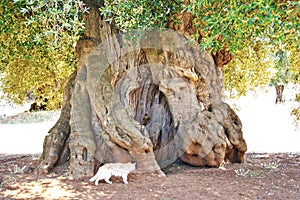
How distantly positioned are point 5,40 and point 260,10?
618 centimetres

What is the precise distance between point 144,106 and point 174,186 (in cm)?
210

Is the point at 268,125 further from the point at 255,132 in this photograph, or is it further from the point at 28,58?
the point at 28,58

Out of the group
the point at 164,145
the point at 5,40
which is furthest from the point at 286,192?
the point at 5,40

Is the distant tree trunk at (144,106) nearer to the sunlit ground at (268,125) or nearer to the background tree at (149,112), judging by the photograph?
the background tree at (149,112)

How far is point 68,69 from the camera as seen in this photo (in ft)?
30.3

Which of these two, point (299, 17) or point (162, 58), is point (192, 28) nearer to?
point (162, 58)

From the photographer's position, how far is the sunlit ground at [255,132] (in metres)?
12.6

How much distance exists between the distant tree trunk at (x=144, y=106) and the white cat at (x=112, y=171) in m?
0.35

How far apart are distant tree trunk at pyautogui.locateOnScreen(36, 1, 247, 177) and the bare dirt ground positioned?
0.37 meters

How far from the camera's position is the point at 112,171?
18.1 feet

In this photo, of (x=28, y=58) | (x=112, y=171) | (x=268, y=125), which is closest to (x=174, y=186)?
(x=112, y=171)

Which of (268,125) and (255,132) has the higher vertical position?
(268,125)

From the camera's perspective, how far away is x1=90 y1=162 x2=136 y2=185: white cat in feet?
17.9

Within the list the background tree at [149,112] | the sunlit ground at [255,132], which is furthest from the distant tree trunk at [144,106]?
the sunlit ground at [255,132]
